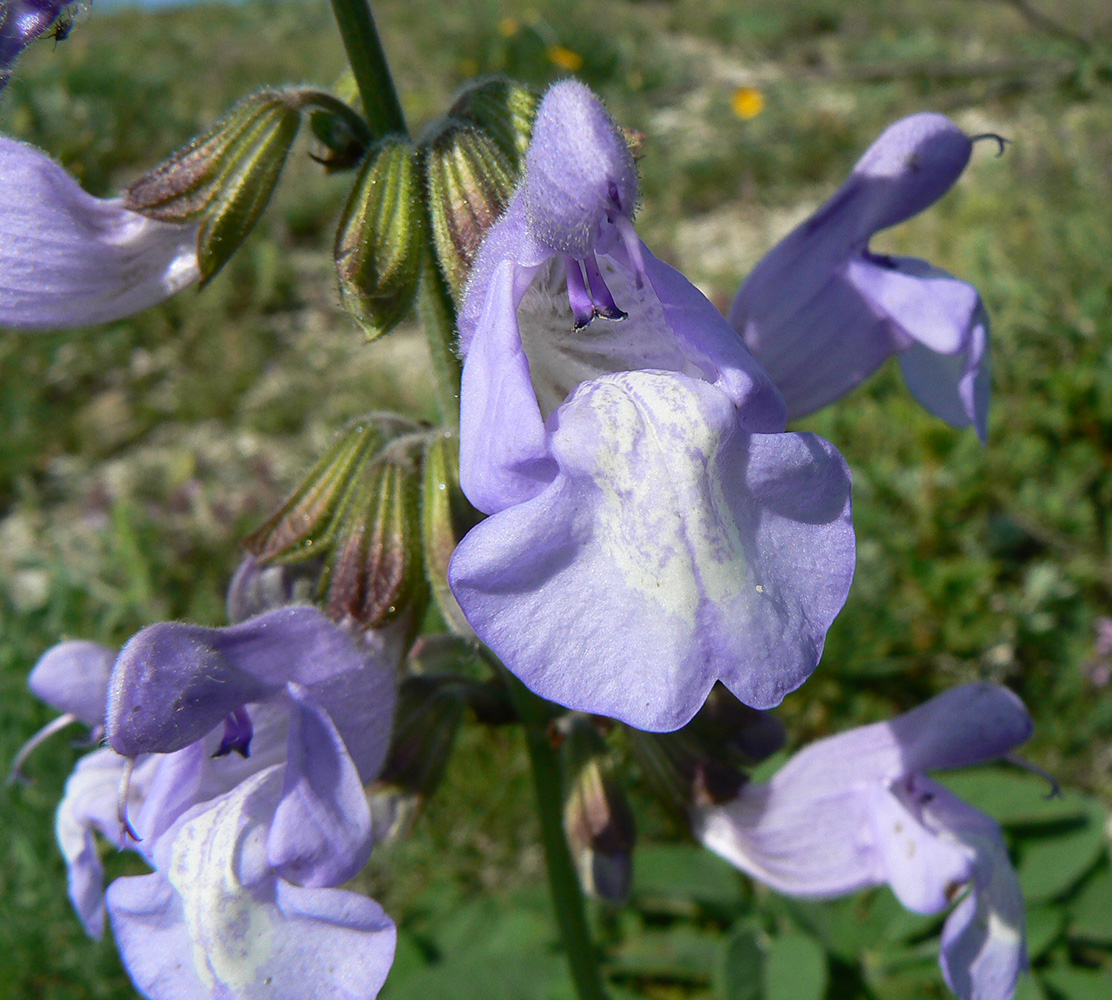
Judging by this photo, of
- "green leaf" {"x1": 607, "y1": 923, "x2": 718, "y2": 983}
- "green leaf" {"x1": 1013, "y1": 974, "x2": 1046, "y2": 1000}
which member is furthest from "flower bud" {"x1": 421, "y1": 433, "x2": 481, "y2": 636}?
"green leaf" {"x1": 1013, "y1": 974, "x2": 1046, "y2": 1000}

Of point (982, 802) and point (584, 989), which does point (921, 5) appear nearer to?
point (982, 802)

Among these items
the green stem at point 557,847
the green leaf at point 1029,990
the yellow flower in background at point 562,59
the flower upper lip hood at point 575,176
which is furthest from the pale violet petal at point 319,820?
the yellow flower in background at point 562,59

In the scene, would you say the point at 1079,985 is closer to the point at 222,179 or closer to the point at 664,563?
the point at 664,563

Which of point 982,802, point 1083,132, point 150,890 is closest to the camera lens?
point 150,890

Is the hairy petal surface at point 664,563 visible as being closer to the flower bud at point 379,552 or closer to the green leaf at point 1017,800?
the flower bud at point 379,552

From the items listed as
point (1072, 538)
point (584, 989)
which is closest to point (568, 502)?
point (584, 989)

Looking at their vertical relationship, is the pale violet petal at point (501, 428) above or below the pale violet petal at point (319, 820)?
above
